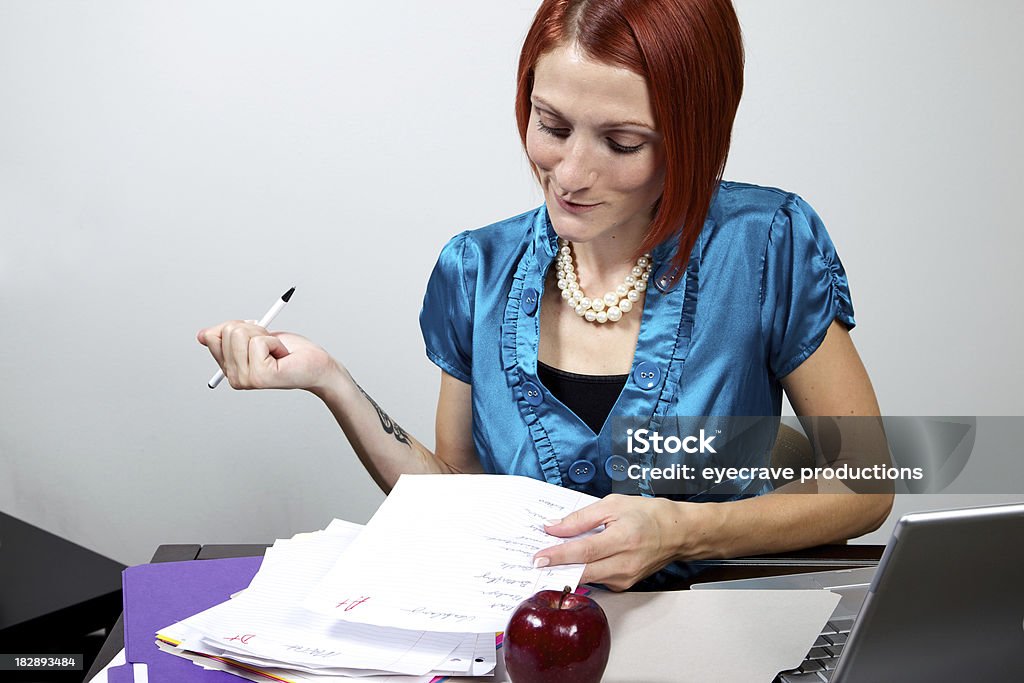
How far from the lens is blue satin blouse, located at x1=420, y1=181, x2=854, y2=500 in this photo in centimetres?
139

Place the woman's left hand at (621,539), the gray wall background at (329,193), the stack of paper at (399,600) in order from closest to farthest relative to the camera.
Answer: the stack of paper at (399,600) → the woman's left hand at (621,539) → the gray wall background at (329,193)

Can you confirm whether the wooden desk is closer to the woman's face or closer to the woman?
the woman

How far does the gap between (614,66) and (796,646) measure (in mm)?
687

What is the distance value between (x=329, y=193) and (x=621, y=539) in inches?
55.6

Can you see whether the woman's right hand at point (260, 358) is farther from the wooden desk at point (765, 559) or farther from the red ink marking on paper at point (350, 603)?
the red ink marking on paper at point (350, 603)

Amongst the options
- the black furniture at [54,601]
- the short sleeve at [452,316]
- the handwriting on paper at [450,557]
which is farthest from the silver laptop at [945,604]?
the black furniture at [54,601]

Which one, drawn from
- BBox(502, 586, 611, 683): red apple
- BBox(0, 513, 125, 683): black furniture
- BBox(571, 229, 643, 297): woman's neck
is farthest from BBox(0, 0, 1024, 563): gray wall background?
BBox(502, 586, 611, 683): red apple

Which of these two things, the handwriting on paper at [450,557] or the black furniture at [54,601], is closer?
the handwriting on paper at [450,557]

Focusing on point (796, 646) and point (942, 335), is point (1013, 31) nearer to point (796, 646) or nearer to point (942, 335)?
point (942, 335)

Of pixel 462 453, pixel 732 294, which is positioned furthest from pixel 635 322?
pixel 462 453

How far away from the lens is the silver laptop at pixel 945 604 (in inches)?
27.6

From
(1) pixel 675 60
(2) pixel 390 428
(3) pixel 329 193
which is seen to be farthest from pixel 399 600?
(3) pixel 329 193

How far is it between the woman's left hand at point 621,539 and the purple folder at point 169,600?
0.36 metres

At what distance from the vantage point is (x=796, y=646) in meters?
0.99
